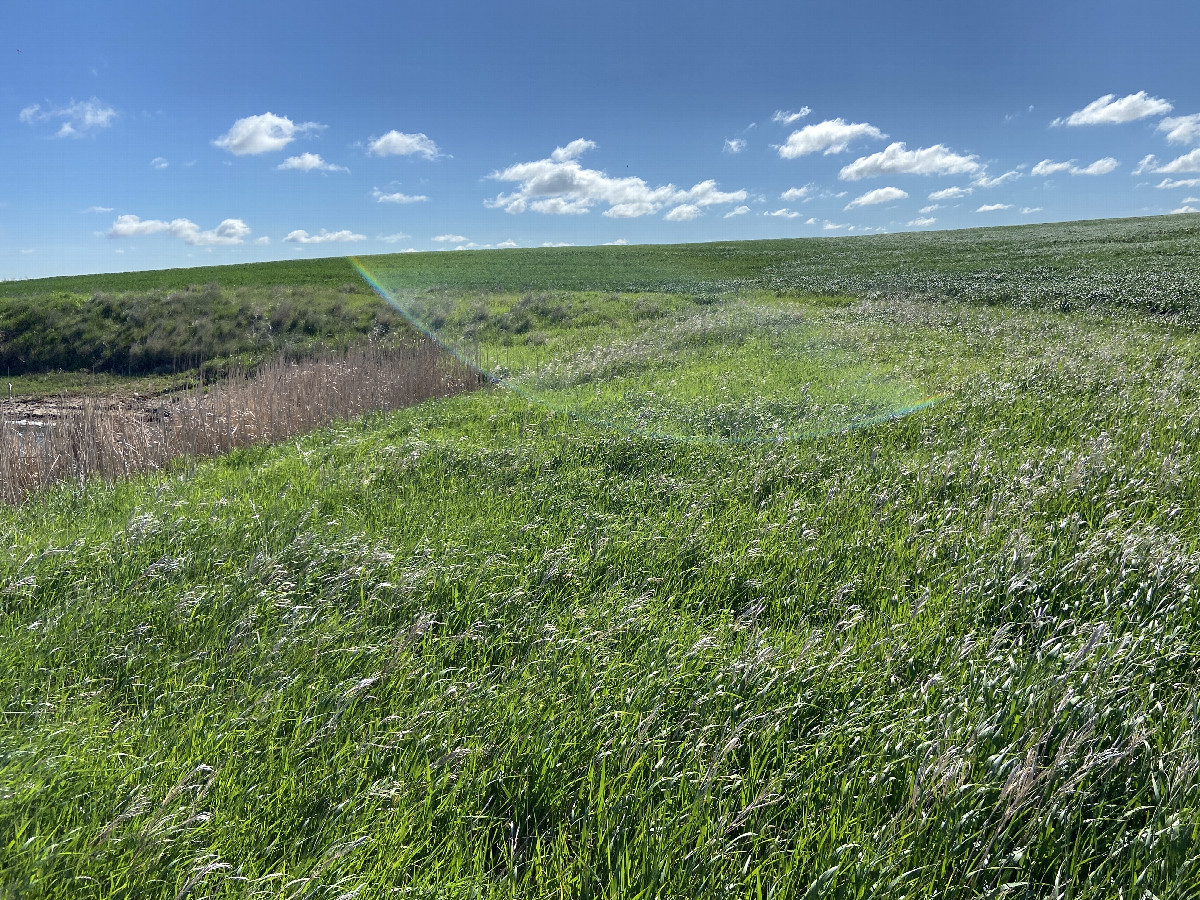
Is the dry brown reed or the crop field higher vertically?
the dry brown reed

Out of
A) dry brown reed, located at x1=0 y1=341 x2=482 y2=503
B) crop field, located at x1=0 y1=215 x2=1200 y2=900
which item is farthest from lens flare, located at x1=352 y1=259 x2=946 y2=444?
dry brown reed, located at x1=0 y1=341 x2=482 y2=503

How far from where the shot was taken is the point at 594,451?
7754mm

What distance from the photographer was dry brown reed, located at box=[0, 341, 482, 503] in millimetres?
8898

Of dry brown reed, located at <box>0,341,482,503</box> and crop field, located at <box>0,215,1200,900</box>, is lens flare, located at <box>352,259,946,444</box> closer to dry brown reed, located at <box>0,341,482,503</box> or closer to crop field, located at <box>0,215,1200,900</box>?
crop field, located at <box>0,215,1200,900</box>

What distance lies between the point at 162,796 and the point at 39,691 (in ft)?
4.18

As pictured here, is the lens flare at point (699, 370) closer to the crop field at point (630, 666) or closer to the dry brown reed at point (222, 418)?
the crop field at point (630, 666)

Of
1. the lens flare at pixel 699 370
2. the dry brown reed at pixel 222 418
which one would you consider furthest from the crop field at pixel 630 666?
the dry brown reed at pixel 222 418

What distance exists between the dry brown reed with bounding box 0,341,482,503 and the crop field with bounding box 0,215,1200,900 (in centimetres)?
153

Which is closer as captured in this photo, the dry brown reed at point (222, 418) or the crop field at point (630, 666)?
the crop field at point (630, 666)

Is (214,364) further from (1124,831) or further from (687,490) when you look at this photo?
(1124,831)

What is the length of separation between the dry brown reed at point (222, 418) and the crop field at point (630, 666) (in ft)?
5.03

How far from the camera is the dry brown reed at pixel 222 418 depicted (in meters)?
8.90

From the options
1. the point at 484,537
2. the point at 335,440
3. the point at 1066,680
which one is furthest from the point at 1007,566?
the point at 335,440

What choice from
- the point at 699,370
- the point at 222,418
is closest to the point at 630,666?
the point at 222,418
